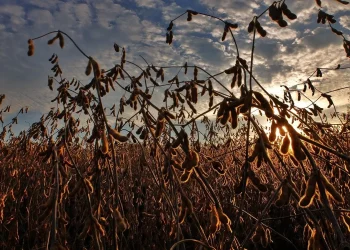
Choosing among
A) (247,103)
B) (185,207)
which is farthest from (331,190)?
(185,207)

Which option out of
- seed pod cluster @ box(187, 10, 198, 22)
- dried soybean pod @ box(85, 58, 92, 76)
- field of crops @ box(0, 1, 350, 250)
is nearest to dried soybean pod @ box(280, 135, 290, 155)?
field of crops @ box(0, 1, 350, 250)

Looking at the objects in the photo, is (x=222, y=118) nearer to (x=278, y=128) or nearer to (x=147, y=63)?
(x=278, y=128)

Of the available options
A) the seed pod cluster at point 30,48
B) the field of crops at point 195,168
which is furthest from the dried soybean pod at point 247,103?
the seed pod cluster at point 30,48

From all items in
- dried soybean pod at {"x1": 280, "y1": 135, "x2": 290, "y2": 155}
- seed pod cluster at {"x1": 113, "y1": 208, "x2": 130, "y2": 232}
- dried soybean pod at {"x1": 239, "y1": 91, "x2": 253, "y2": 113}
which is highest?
dried soybean pod at {"x1": 239, "y1": 91, "x2": 253, "y2": 113}

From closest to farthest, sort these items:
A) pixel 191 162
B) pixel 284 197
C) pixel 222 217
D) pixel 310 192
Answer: pixel 310 192 < pixel 284 197 < pixel 191 162 < pixel 222 217

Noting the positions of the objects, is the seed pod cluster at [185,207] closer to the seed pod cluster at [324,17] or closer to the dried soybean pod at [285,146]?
the dried soybean pod at [285,146]

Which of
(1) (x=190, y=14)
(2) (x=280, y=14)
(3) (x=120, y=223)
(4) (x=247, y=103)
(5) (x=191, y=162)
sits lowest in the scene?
(3) (x=120, y=223)

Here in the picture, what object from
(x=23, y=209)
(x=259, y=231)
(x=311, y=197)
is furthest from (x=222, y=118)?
(x=23, y=209)

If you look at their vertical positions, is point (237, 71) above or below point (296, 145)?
above

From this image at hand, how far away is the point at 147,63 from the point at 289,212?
2867 millimetres

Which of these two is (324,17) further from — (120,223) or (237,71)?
(120,223)

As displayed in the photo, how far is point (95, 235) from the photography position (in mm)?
1396

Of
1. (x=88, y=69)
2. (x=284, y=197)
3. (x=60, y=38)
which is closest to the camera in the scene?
(x=284, y=197)

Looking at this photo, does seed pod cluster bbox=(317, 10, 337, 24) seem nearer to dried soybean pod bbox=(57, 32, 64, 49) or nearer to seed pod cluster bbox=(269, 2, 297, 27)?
seed pod cluster bbox=(269, 2, 297, 27)
